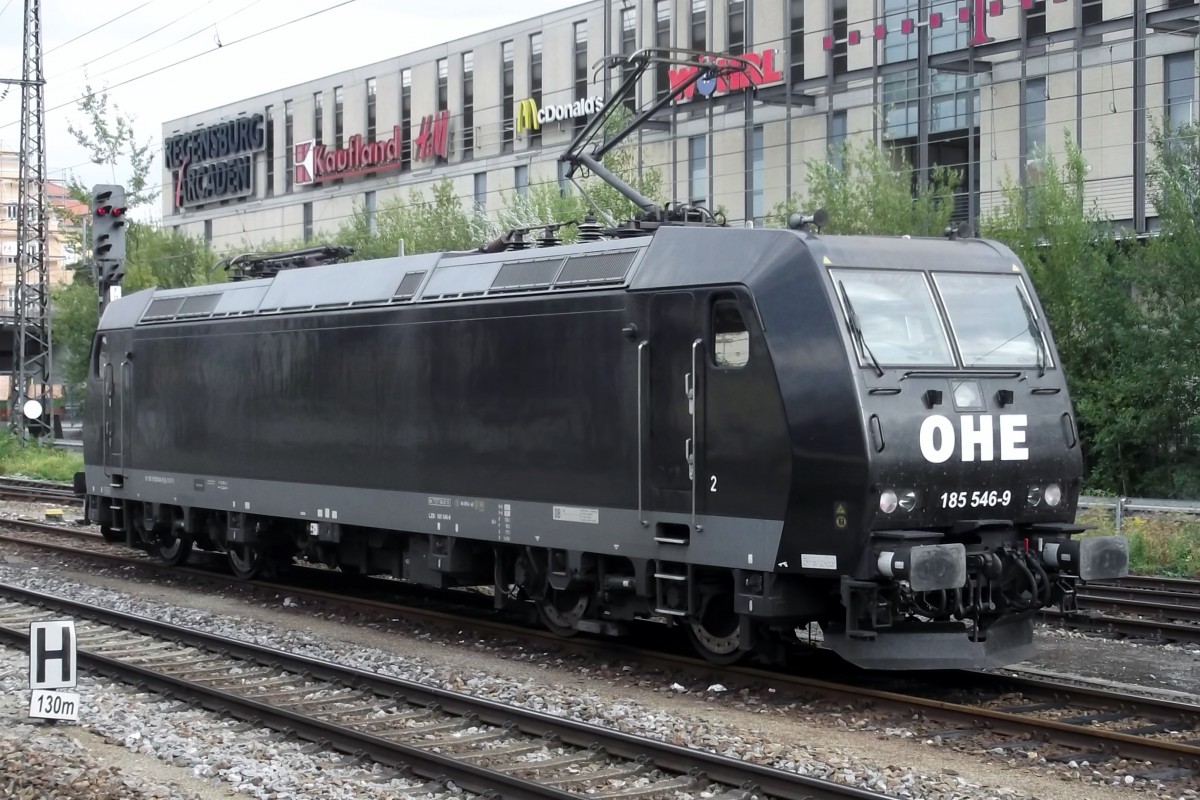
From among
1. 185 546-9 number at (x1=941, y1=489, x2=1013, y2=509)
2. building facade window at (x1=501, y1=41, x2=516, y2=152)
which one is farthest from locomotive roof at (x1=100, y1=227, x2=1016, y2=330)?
building facade window at (x1=501, y1=41, x2=516, y2=152)

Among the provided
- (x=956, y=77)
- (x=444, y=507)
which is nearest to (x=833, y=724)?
(x=444, y=507)

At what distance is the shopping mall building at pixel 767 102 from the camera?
32781 millimetres

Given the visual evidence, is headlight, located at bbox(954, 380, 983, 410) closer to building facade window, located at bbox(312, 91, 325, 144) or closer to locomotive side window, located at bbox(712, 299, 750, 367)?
locomotive side window, located at bbox(712, 299, 750, 367)

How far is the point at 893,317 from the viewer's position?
1069 centimetres

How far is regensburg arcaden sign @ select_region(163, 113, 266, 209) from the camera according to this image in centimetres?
6104

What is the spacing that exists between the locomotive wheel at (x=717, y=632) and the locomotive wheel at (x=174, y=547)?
900 cm

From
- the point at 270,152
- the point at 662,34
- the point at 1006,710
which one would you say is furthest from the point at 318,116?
the point at 1006,710

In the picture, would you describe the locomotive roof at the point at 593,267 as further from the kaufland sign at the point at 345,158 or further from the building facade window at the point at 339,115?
the building facade window at the point at 339,115

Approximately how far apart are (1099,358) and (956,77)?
11746mm

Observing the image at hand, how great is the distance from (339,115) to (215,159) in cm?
956

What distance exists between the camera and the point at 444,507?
45.2ft

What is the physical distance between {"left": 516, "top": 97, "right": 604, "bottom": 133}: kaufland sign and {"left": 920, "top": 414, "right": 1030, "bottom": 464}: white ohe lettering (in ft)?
116

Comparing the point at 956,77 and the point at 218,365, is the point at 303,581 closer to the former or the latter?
the point at 218,365

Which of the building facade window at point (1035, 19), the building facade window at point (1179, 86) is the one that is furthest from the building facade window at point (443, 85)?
the building facade window at point (1179, 86)
